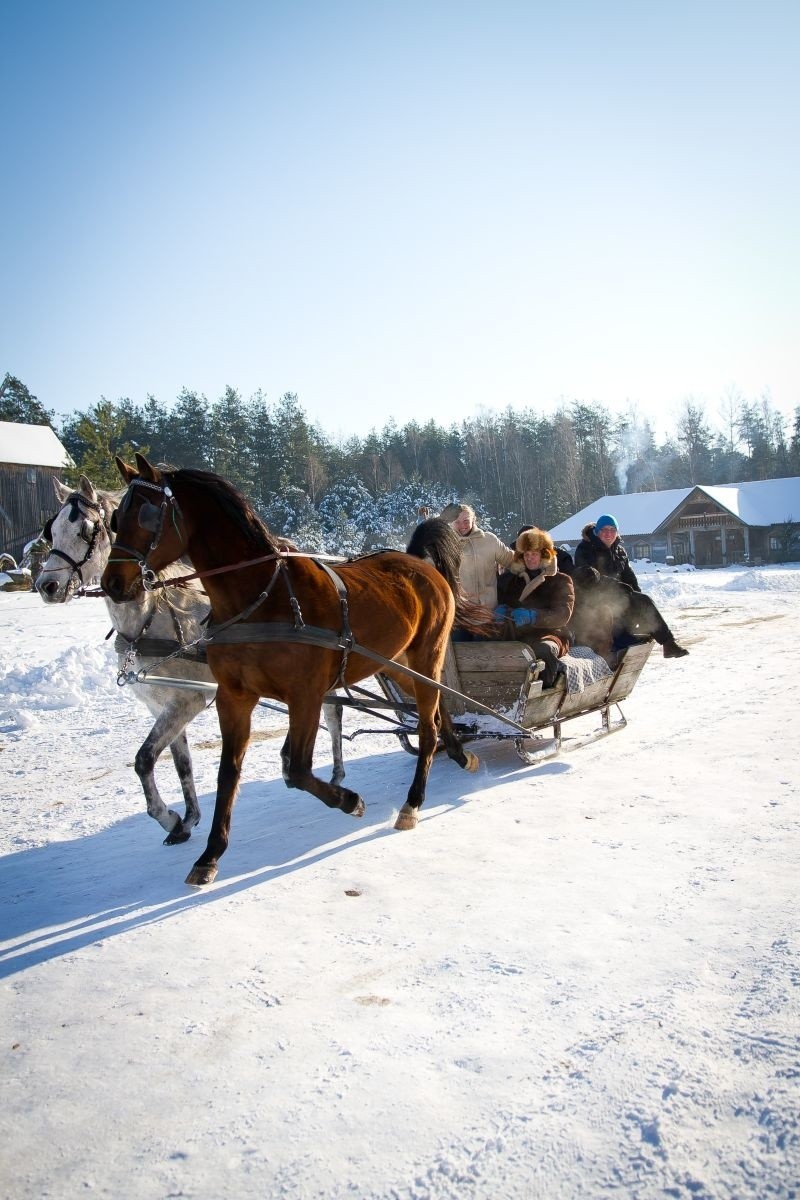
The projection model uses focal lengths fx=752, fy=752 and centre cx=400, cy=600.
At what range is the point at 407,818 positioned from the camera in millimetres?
4539

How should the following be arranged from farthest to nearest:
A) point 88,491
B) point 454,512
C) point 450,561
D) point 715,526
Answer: point 715,526 < point 454,512 < point 450,561 < point 88,491

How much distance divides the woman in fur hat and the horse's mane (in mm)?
2669

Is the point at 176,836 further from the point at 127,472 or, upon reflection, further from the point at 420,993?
the point at 420,993

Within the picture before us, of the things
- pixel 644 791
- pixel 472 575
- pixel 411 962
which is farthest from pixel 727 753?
pixel 411 962

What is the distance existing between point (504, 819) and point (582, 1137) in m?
2.58

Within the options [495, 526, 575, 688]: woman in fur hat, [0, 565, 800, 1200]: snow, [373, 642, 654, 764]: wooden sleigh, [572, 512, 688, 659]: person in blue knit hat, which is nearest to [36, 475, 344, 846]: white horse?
[0, 565, 800, 1200]: snow

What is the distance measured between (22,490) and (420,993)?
36.4 meters

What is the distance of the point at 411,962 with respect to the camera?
288 cm

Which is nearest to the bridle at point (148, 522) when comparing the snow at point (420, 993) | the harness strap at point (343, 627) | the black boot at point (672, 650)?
the harness strap at point (343, 627)

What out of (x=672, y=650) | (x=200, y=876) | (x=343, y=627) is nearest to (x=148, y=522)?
(x=343, y=627)

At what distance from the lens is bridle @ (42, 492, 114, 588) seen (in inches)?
190

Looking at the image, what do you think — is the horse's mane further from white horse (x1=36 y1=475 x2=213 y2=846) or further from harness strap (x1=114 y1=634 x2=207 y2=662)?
harness strap (x1=114 y1=634 x2=207 y2=662)

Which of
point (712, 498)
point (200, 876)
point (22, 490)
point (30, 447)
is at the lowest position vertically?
point (200, 876)

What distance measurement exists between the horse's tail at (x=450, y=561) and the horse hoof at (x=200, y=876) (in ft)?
9.76
